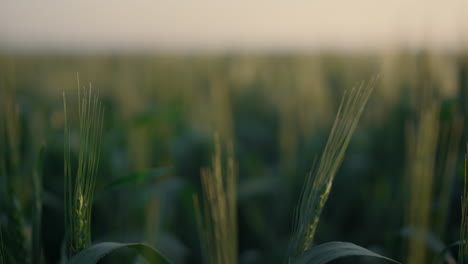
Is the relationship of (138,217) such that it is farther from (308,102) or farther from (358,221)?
(308,102)

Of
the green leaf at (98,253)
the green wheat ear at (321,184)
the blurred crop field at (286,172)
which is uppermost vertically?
the green wheat ear at (321,184)

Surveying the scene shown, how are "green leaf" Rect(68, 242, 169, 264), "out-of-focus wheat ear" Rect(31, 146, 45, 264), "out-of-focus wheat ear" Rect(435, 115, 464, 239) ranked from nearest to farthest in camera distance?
"green leaf" Rect(68, 242, 169, 264)
"out-of-focus wheat ear" Rect(31, 146, 45, 264)
"out-of-focus wheat ear" Rect(435, 115, 464, 239)

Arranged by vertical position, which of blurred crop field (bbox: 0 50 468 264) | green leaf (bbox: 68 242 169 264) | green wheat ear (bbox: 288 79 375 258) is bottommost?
blurred crop field (bbox: 0 50 468 264)

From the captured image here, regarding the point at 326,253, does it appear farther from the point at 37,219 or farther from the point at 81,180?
the point at 37,219

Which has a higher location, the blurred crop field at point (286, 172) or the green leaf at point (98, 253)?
the green leaf at point (98, 253)

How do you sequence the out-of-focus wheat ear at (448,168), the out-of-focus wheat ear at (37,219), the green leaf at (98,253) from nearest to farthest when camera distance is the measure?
the green leaf at (98,253), the out-of-focus wheat ear at (37,219), the out-of-focus wheat ear at (448,168)

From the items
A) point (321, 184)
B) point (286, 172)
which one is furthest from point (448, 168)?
point (321, 184)

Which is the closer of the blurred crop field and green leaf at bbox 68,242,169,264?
green leaf at bbox 68,242,169,264

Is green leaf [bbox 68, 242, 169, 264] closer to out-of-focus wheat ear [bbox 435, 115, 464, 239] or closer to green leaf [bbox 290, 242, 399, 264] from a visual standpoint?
green leaf [bbox 290, 242, 399, 264]

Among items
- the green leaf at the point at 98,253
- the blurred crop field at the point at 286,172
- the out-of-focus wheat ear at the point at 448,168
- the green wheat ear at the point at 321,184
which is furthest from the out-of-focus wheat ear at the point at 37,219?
the out-of-focus wheat ear at the point at 448,168

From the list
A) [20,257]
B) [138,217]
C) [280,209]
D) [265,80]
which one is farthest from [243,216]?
[265,80]

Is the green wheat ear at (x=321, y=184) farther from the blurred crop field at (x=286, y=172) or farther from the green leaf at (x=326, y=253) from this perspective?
the blurred crop field at (x=286, y=172)

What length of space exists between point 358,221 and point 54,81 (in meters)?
3.28

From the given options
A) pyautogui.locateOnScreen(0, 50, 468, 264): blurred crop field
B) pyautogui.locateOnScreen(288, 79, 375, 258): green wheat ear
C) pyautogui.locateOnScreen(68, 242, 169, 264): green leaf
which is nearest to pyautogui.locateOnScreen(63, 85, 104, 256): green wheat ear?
pyautogui.locateOnScreen(68, 242, 169, 264): green leaf
